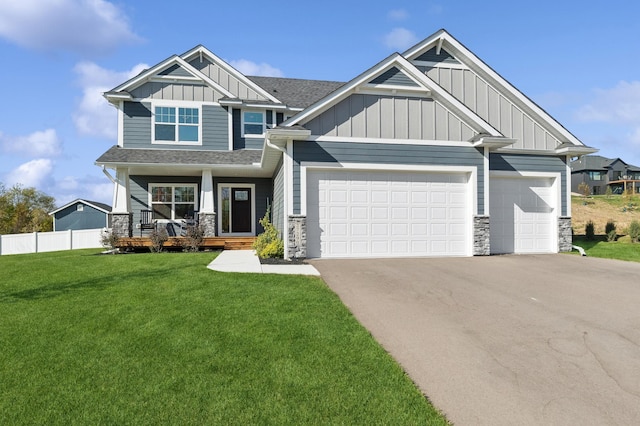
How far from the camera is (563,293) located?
6434mm

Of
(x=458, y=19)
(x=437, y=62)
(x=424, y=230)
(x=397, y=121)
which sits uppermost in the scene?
(x=458, y=19)

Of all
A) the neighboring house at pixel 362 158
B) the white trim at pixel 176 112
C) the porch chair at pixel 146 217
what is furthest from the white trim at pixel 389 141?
the porch chair at pixel 146 217

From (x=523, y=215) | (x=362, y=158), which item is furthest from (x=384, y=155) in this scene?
(x=523, y=215)

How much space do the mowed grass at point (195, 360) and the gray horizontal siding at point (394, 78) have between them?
6.56 metres

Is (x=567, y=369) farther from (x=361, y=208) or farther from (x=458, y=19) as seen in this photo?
(x=458, y=19)

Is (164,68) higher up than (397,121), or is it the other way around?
(164,68)

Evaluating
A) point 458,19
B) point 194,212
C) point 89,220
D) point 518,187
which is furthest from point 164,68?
point 89,220

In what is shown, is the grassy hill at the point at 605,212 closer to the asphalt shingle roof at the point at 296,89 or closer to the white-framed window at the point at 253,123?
the asphalt shingle roof at the point at 296,89

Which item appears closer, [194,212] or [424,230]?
[424,230]

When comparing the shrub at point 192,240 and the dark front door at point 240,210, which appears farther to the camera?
the dark front door at point 240,210

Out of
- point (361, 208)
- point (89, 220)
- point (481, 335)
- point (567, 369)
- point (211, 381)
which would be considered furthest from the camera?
point (89, 220)

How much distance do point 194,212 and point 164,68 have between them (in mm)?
5926

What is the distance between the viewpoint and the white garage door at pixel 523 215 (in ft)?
38.6

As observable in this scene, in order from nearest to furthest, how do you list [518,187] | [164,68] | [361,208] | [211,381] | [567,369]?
[211,381]
[567,369]
[361,208]
[518,187]
[164,68]
